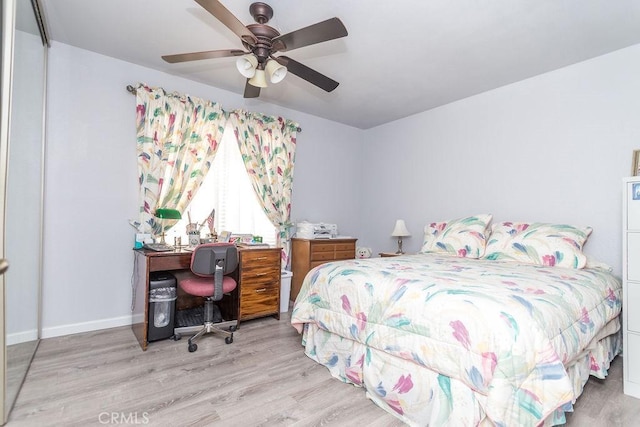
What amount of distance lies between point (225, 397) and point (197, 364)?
20.9 inches

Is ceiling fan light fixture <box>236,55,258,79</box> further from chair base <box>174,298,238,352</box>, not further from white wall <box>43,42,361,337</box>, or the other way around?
chair base <box>174,298,238,352</box>

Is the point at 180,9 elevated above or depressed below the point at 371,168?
above

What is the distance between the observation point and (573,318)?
1.69 metres

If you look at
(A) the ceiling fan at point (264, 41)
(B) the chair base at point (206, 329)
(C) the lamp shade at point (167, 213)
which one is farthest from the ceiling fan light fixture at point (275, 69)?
(B) the chair base at point (206, 329)

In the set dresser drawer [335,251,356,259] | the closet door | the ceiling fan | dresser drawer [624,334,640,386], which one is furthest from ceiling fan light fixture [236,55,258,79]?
dresser drawer [624,334,640,386]

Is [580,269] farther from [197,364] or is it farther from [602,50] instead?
[197,364]

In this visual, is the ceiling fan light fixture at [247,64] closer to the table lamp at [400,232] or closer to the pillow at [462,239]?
the pillow at [462,239]

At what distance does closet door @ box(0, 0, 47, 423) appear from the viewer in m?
1.55

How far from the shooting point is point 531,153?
10.6ft

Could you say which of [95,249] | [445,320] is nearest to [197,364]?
[95,249]

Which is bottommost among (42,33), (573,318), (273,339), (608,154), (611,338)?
(273,339)

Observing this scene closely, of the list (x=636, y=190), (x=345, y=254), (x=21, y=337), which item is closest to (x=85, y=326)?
(x=21, y=337)

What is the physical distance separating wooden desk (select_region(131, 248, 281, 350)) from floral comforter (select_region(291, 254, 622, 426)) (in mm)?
822

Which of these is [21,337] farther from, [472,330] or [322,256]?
[322,256]
